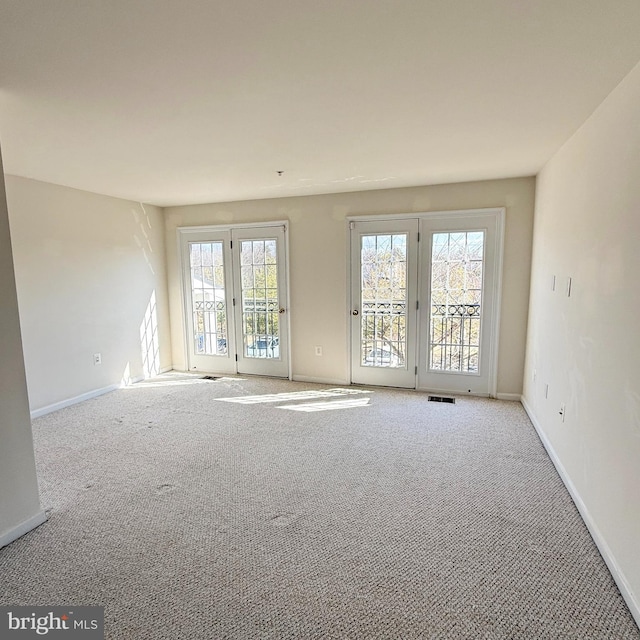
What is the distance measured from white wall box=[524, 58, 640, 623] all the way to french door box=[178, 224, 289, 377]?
10.1ft

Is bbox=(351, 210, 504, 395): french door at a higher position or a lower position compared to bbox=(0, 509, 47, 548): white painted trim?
higher

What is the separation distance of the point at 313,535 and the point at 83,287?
3.72 m

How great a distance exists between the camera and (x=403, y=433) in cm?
335

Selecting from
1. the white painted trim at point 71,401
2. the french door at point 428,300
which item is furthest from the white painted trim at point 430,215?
the white painted trim at point 71,401

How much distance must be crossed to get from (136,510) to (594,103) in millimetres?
3559

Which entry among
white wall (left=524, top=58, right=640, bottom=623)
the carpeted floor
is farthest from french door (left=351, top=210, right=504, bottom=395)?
white wall (left=524, top=58, right=640, bottom=623)

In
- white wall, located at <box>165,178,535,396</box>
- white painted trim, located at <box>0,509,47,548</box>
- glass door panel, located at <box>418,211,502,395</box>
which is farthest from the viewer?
glass door panel, located at <box>418,211,502,395</box>

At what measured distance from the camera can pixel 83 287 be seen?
13.9 ft

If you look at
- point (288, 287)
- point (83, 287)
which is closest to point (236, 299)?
point (288, 287)

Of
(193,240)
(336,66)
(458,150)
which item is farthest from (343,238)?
(336,66)

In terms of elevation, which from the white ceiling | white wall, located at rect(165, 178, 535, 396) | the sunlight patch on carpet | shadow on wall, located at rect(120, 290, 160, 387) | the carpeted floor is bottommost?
the carpeted floor

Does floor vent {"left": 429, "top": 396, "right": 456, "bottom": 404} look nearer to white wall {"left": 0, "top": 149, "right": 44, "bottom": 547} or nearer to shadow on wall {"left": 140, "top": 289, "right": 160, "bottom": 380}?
white wall {"left": 0, "top": 149, "right": 44, "bottom": 547}

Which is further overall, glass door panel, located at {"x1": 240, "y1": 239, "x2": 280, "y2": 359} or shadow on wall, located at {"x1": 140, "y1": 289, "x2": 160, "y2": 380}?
shadow on wall, located at {"x1": 140, "y1": 289, "x2": 160, "y2": 380}

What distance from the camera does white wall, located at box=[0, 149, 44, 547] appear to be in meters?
2.03
